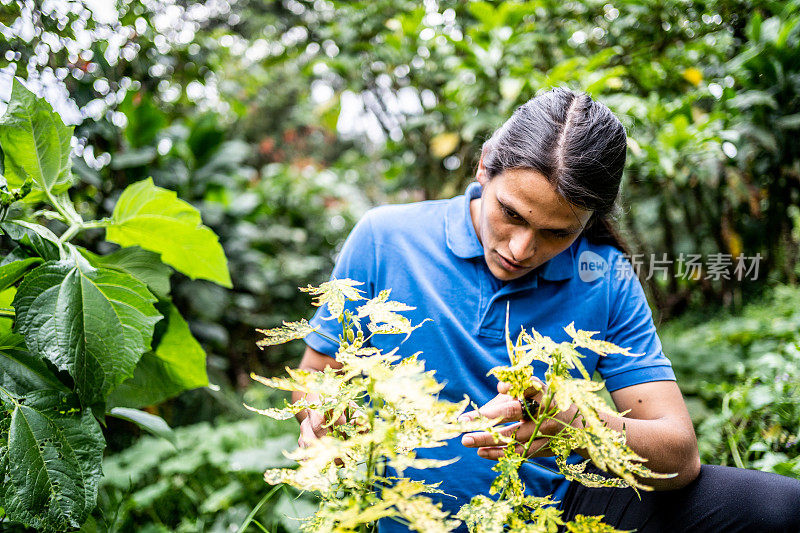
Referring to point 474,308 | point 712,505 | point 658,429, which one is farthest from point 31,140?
point 712,505

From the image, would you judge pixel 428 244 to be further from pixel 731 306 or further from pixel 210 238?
pixel 731 306

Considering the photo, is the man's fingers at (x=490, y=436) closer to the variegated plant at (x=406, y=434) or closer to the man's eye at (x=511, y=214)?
the variegated plant at (x=406, y=434)

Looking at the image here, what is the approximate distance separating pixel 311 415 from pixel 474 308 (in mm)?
603

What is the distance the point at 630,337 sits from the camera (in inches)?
56.2

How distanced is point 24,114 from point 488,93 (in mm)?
2474

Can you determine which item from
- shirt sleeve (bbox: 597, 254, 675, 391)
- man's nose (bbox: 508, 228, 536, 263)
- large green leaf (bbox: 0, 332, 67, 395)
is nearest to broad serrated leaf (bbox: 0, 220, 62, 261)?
large green leaf (bbox: 0, 332, 67, 395)

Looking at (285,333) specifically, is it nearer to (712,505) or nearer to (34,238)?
(34,238)

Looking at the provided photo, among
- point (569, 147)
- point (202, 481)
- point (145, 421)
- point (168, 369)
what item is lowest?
point (202, 481)

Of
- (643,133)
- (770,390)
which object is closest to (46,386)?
(770,390)

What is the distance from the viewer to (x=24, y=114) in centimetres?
108

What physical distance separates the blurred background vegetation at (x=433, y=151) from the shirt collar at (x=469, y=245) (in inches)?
23.0

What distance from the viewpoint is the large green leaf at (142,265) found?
49.6 inches

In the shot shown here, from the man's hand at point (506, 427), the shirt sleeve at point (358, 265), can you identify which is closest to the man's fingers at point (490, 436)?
the man's hand at point (506, 427)

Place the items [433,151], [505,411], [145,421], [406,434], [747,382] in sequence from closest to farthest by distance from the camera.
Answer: [406,434]
[505,411]
[145,421]
[747,382]
[433,151]
